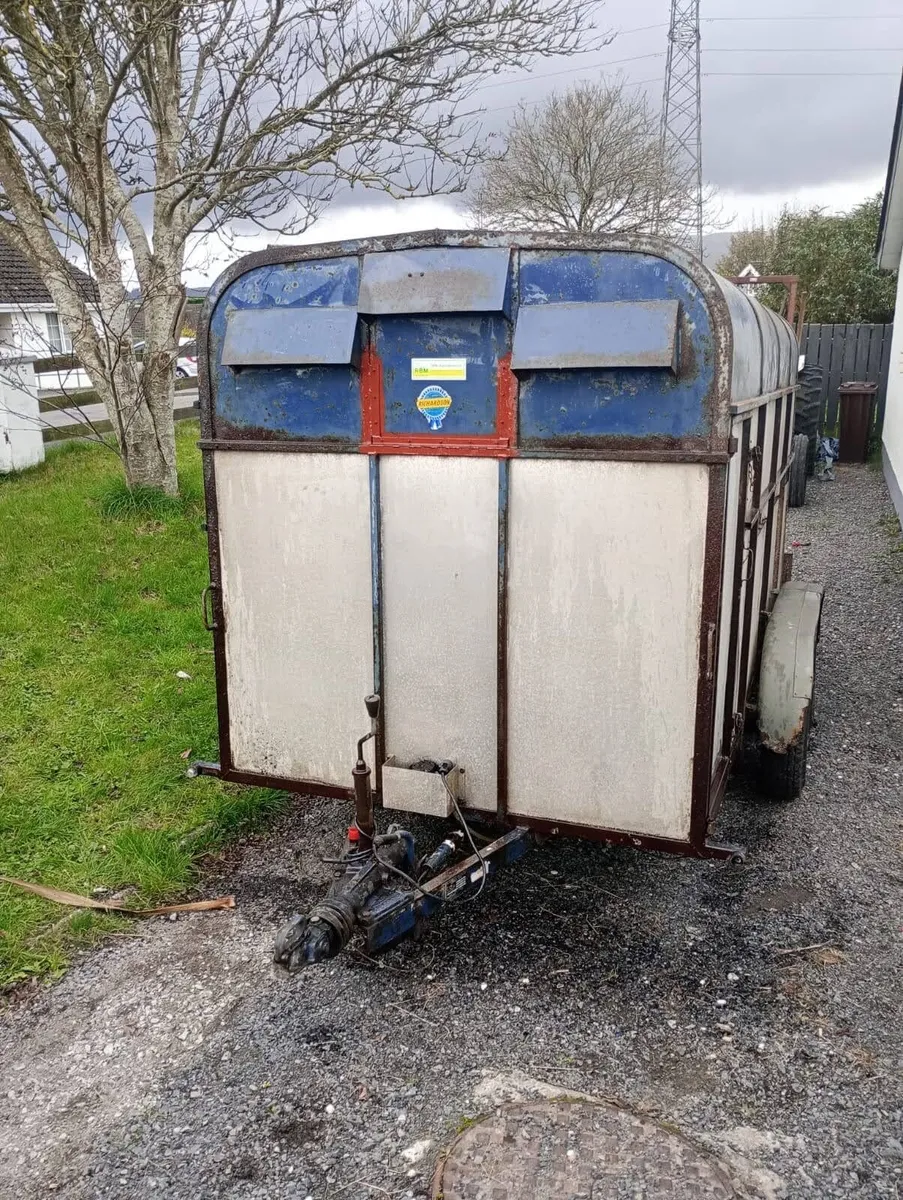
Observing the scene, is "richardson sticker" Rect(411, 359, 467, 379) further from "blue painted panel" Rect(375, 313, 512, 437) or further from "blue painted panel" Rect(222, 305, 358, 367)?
"blue painted panel" Rect(222, 305, 358, 367)

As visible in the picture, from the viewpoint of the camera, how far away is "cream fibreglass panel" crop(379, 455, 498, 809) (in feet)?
11.4

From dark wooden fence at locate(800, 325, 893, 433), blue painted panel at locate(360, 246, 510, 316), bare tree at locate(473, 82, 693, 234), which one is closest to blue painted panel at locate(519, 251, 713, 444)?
blue painted panel at locate(360, 246, 510, 316)

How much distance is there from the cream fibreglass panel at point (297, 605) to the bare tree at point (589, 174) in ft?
81.6

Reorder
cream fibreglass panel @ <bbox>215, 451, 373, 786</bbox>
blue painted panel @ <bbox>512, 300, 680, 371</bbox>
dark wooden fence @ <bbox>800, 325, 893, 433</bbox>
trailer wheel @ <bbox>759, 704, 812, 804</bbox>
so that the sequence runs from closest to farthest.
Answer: blue painted panel @ <bbox>512, 300, 680, 371</bbox> → cream fibreglass panel @ <bbox>215, 451, 373, 786</bbox> → trailer wheel @ <bbox>759, 704, 812, 804</bbox> → dark wooden fence @ <bbox>800, 325, 893, 433</bbox>

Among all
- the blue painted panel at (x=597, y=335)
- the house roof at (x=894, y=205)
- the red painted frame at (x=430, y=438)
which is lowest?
the red painted frame at (x=430, y=438)

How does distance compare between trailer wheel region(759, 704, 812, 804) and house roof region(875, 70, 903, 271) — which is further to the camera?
house roof region(875, 70, 903, 271)

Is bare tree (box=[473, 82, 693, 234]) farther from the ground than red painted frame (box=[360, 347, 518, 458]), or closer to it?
farther from the ground

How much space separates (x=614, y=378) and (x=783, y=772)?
8.55 ft

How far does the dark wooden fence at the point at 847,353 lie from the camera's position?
1830cm

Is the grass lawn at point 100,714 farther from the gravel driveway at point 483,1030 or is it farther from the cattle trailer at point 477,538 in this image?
the cattle trailer at point 477,538

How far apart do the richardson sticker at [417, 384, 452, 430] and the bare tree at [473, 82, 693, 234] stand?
2496 cm

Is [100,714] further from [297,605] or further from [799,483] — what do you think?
[799,483]

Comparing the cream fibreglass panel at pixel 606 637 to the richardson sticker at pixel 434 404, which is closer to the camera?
the cream fibreglass panel at pixel 606 637

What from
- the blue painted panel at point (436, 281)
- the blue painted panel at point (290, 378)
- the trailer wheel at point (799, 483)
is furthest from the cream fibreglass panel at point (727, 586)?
the trailer wheel at point (799, 483)
